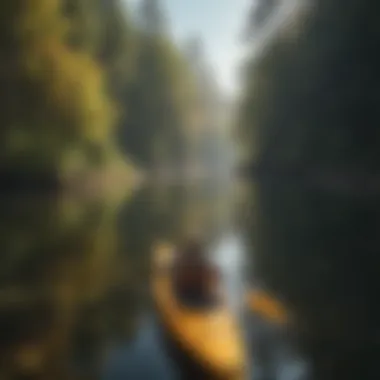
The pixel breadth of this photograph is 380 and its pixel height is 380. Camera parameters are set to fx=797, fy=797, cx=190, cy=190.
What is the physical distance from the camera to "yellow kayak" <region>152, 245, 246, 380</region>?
1587 millimetres

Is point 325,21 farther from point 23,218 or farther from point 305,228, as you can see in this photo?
point 23,218

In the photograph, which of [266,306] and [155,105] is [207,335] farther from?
[155,105]

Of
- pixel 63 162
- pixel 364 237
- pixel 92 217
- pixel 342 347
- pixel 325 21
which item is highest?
pixel 325 21

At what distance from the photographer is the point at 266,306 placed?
7.04 ft

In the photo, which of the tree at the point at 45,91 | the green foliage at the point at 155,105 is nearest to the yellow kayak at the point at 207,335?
the green foliage at the point at 155,105

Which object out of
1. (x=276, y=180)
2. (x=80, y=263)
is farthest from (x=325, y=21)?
(x=80, y=263)

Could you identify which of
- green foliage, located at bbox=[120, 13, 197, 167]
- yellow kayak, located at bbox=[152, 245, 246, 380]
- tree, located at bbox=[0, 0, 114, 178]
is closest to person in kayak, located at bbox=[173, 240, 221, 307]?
yellow kayak, located at bbox=[152, 245, 246, 380]

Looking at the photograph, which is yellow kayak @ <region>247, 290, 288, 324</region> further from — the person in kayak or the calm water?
the person in kayak

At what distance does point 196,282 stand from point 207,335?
28 centimetres

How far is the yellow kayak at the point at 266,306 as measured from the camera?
2.05 metres

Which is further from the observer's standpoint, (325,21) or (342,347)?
(325,21)

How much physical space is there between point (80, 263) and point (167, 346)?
0.96 m

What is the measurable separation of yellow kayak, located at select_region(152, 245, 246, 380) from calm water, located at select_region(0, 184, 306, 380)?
0.07 metres

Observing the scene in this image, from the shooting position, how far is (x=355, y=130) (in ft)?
12.6
